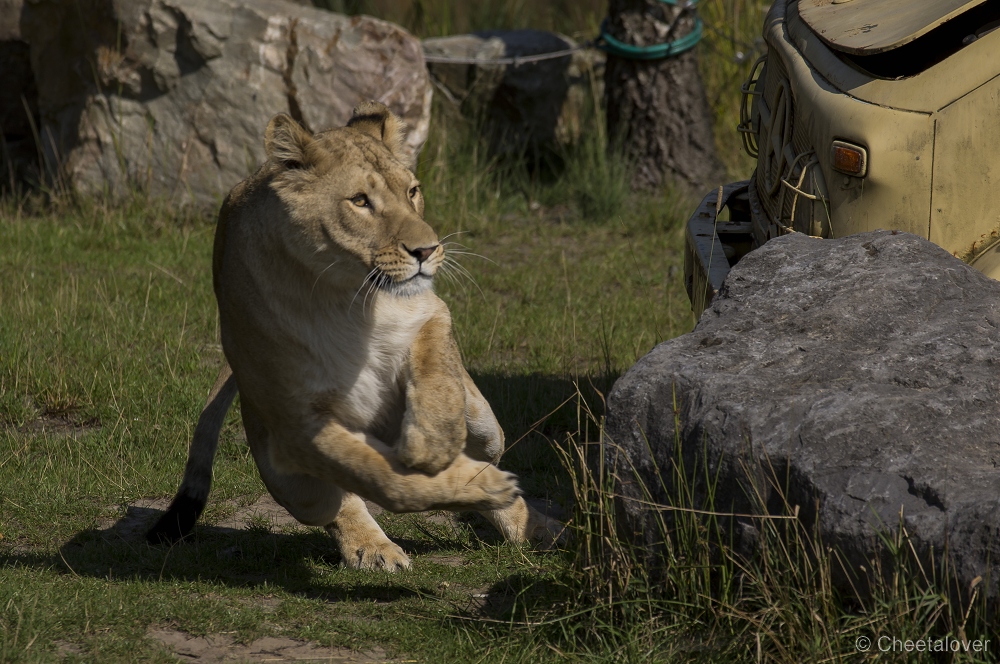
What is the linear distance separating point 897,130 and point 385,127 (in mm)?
1910

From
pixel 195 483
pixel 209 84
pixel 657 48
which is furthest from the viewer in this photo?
pixel 657 48

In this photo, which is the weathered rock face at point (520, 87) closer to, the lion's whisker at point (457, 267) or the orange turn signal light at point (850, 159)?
the lion's whisker at point (457, 267)

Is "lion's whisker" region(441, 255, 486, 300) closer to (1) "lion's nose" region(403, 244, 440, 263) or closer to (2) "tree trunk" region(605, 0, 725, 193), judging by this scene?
(1) "lion's nose" region(403, 244, 440, 263)

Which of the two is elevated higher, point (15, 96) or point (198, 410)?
point (15, 96)

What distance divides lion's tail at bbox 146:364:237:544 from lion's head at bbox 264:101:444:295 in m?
1.12

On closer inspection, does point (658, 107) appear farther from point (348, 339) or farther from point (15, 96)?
point (348, 339)

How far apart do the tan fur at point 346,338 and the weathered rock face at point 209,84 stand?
480 cm

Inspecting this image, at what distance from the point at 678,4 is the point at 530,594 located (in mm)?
6751

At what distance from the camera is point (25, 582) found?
13.0ft

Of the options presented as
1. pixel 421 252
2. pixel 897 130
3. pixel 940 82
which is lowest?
pixel 421 252

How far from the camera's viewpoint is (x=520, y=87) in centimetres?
1035

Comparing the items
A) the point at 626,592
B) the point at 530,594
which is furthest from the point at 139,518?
the point at 626,592

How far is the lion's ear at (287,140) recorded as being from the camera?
12.9 feet

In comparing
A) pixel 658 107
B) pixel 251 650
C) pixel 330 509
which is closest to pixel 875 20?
pixel 330 509
